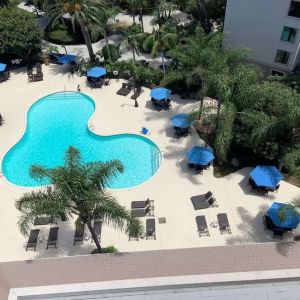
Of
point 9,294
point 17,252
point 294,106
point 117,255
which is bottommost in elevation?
point 17,252

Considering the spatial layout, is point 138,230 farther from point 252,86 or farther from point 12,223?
point 252,86

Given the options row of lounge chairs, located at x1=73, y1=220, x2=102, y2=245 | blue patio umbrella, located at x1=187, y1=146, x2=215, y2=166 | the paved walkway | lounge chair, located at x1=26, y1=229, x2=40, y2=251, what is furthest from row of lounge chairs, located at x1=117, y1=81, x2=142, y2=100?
the paved walkway

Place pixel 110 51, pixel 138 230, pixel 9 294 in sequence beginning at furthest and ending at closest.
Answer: pixel 110 51, pixel 138 230, pixel 9 294

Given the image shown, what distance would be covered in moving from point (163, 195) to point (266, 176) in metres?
7.87

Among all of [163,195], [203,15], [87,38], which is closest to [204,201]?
[163,195]

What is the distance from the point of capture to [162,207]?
2719cm

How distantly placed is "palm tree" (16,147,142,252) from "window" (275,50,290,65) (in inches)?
907

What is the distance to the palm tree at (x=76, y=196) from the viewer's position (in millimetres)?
18984

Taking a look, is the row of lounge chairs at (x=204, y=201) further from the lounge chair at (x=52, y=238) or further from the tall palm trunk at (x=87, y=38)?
the tall palm trunk at (x=87, y=38)

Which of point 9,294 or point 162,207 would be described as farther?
point 162,207

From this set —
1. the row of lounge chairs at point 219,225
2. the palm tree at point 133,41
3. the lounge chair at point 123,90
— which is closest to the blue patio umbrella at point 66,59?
the palm tree at point 133,41

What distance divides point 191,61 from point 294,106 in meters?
9.63

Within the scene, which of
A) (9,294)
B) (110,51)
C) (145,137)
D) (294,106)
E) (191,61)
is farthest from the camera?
(110,51)

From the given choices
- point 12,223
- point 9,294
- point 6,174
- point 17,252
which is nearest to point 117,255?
point 9,294
